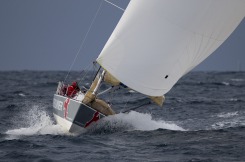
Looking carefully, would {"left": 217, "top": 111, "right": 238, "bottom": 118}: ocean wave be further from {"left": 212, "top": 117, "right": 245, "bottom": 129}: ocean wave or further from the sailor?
the sailor

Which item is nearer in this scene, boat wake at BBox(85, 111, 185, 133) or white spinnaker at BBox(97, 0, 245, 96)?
white spinnaker at BBox(97, 0, 245, 96)

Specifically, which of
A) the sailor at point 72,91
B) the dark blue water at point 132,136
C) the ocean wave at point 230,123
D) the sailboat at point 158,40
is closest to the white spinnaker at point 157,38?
the sailboat at point 158,40

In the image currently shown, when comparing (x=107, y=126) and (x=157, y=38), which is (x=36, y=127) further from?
(x=157, y=38)

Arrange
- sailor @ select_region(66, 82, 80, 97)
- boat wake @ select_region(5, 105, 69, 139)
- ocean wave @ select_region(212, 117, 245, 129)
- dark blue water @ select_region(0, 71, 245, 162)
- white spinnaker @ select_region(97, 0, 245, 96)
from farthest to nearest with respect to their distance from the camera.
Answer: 1. ocean wave @ select_region(212, 117, 245, 129)
2. sailor @ select_region(66, 82, 80, 97)
3. boat wake @ select_region(5, 105, 69, 139)
4. white spinnaker @ select_region(97, 0, 245, 96)
5. dark blue water @ select_region(0, 71, 245, 162)

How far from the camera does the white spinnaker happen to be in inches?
682

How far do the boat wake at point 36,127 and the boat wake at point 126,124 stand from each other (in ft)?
3.19

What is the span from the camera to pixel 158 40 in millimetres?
17375

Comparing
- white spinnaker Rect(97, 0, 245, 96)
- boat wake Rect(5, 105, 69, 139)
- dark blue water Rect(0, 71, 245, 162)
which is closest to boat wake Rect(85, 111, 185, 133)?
dark blue water Rect(0, 71, 245, 162)

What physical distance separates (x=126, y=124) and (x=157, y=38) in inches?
116

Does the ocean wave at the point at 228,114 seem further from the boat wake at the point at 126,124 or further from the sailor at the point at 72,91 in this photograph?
the sailor at the point at 72,91

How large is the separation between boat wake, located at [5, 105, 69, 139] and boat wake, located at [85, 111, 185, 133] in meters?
0.97

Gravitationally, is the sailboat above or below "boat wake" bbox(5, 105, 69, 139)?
above

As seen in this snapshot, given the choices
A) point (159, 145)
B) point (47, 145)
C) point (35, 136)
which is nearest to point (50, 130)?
point (35, 136)

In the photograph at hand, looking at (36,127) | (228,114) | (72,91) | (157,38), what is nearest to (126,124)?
(72,91)
